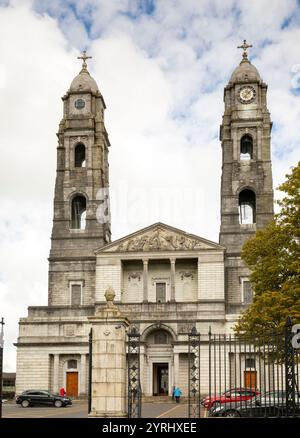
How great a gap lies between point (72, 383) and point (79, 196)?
658 inches

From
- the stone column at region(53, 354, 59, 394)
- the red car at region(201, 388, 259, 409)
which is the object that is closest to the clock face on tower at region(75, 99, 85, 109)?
the stone column at region(53, 354, 59, 394)

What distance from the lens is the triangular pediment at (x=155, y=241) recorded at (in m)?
62.8

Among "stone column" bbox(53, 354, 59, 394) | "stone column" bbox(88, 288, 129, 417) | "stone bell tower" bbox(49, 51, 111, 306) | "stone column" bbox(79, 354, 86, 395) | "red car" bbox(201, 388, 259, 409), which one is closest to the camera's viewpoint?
"stone column" bbox(88, 288, 129, 417)

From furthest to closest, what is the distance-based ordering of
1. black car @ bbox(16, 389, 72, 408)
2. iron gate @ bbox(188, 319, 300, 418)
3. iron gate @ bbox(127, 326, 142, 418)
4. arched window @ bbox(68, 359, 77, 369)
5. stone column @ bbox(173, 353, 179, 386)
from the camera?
arched window @ bbox(68, 359, 77, 369) → stone column @ bbox(173, 353, 179, 386) → black car @ bbox(16, 389, 72, 408) → iron gate @ bbox(127, 326, 142, 418) → iron gate @ bbox(188, 319, 300, 418)

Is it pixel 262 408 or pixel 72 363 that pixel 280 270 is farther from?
pixel 72 363

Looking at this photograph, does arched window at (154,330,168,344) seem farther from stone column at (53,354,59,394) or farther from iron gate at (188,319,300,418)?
iron gate at (188,319,300,418)

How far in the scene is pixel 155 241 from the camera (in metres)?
63.3

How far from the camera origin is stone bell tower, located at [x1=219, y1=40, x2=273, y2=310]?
63.5 metres

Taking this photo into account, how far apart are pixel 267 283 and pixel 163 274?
3151cm

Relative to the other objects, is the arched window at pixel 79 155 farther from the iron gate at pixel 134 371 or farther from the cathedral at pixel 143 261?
the iron gate at pixel 134 371

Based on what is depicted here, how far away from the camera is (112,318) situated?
21.1m

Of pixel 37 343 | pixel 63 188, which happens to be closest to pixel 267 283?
pixel 37 343

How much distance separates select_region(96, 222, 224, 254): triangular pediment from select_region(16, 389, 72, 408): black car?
16.5 meters

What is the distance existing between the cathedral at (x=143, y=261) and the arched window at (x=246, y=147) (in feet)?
0.34
